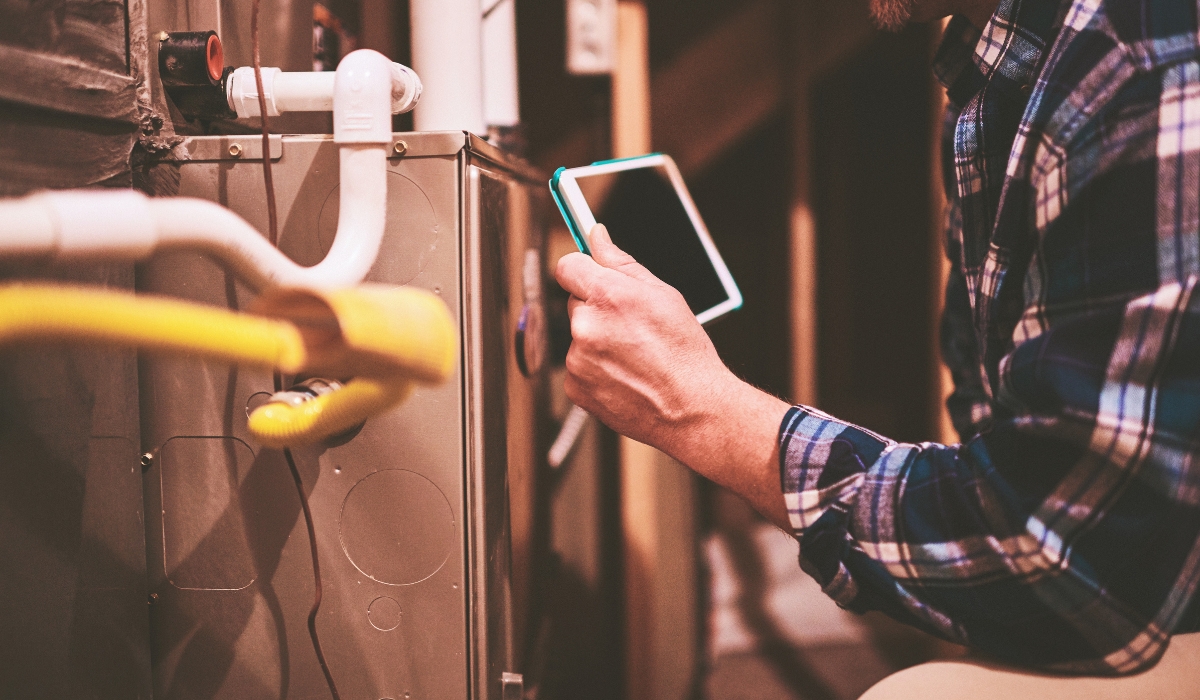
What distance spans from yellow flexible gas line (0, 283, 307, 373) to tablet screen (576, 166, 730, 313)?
435mm

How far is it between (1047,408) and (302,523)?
1.93 ft

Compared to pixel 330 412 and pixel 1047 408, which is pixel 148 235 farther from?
pixel 1047 408

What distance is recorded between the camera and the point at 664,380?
0.58 m

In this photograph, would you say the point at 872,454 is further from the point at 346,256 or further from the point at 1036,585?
the point at 346,256

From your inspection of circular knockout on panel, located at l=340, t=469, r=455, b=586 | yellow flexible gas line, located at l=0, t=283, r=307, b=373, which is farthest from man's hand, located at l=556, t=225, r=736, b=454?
yellow flexible gas line, located at l=0, t=283, r=307, b=373

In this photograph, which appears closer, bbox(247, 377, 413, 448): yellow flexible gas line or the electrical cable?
bbox(247, 377, 413, 448): yellow flexible gas line


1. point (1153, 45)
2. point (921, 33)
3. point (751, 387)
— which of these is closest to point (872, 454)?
point (751, 387)

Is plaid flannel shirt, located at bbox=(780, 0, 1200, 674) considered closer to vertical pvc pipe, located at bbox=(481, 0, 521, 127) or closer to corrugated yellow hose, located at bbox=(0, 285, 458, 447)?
corrugated yellow hose, located at bbox=(0, 285, 458, 447)

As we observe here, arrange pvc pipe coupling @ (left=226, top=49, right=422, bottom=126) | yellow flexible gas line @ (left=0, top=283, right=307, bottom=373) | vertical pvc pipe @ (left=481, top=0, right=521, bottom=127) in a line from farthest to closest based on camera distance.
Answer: vertical pvc pipe @ (left=481, top=0, right=521, bottom=127)
pvc pipe coupling @ (left=226, top=49, right=422, bottom=126)
yellow flexible gas line @ (left=0, top=283, right=307, bottom=373)

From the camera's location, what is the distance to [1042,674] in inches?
18.1

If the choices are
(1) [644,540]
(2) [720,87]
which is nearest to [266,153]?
(1) [644,540]

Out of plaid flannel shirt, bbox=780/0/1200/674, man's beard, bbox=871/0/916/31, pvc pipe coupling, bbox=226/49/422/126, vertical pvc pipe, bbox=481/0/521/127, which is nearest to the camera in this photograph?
plaid flannel shirt, bbox=780/0/1200/674

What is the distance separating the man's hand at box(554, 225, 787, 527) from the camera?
22.1 inches

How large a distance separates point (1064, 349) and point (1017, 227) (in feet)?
0.47
